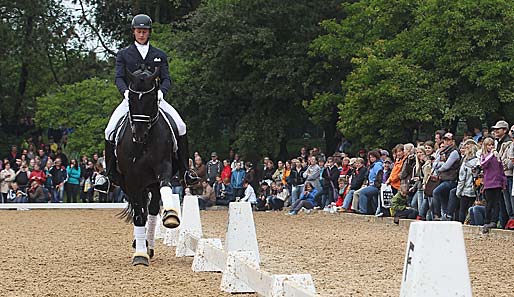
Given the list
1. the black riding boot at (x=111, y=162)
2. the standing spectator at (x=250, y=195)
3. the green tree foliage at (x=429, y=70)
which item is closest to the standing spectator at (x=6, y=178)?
the standing spectator at (x=250, y=195)

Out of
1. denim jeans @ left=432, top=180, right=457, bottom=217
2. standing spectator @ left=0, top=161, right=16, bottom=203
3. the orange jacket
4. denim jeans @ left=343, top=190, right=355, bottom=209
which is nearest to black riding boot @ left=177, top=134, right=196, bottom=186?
denim jeans @ left=432, top=180, right=457, bottom=217

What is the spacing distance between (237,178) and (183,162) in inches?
808

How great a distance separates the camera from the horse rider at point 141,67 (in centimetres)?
1191

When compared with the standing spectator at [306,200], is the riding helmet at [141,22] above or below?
above

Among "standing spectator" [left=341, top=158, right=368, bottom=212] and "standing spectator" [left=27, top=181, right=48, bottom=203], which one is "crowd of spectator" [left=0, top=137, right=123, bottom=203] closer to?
"standing spectator" [left=27, top=181, right=48, bottom=203]

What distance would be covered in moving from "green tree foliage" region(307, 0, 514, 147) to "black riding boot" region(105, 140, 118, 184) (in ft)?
55.8

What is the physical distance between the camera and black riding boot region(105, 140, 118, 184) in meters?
12.1

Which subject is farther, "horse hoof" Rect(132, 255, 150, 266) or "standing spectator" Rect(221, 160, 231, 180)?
"standing spectator" Rect(221, 160, 231, 180)

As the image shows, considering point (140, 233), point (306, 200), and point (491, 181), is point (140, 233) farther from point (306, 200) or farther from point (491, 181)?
point (306, 200)

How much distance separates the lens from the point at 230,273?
930 centimetres

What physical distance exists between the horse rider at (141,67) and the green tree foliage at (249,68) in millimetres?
25825

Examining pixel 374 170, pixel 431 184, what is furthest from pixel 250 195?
pixel 431 184

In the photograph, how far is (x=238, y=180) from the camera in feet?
107

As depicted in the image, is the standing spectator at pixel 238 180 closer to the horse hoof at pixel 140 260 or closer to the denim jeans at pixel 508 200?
the denim jeans at pixel 508 200
